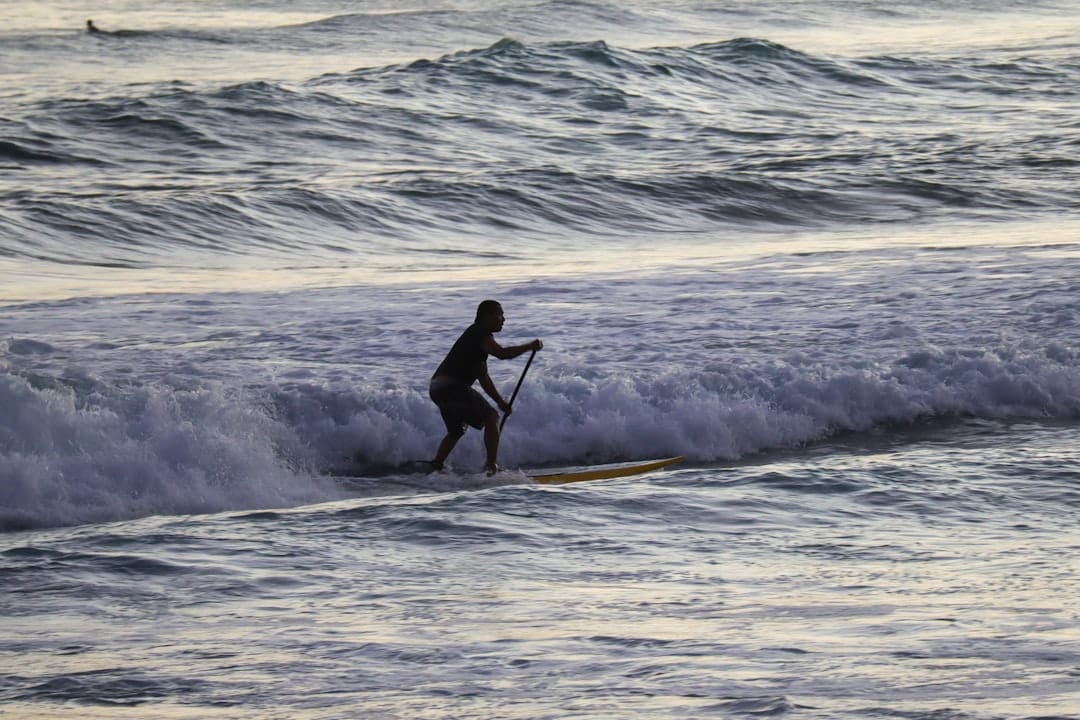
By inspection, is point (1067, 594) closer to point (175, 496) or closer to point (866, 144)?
→ point (175, 496)

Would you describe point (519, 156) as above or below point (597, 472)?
above

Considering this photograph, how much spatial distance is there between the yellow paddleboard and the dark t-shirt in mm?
785

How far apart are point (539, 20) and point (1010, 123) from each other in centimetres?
2196

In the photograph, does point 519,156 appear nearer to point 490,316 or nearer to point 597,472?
point 490,316

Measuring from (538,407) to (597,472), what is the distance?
5.70 feet

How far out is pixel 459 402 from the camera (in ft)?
34.6

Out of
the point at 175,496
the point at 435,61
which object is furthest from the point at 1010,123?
the point at 175,496

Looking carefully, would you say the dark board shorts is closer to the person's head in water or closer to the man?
the man

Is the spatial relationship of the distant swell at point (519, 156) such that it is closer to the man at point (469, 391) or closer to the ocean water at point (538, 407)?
the ocean water at point (538, 407)

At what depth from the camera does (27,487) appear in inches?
378

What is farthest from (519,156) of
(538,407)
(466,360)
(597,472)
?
(597,472)

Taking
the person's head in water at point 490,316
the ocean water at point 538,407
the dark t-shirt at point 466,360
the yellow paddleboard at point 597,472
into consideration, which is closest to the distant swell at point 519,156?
the ocean water at point 538,407

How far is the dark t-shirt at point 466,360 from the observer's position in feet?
34.5

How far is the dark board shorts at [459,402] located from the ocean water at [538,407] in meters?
0.40
